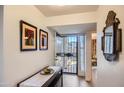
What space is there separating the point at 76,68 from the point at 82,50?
0.89m

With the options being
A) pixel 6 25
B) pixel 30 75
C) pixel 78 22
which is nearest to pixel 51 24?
pixel 78 22

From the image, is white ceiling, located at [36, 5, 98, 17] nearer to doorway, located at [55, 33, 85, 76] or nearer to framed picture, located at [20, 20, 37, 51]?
framed picture, located at [20, 20, 37, 51]

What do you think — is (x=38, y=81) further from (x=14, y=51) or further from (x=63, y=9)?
(x=63, y=9)

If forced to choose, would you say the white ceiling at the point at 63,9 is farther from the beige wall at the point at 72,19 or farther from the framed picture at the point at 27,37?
the framed picture at the point at 27,37

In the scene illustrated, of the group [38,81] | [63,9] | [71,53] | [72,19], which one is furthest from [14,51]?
[71,53]

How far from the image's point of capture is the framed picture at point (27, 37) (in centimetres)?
190

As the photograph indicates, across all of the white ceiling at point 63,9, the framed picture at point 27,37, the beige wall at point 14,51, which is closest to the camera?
the beige wall at point 14,51

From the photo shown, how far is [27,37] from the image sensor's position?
82.3 inches

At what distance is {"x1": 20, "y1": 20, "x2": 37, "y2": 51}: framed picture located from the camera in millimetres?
1899

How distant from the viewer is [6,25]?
1.53m

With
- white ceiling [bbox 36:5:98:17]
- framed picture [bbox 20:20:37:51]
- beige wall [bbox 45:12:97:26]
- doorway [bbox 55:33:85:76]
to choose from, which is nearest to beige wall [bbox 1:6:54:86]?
framed picture [bbox 20:20:37:51]

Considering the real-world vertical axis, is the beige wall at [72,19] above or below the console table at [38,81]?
above

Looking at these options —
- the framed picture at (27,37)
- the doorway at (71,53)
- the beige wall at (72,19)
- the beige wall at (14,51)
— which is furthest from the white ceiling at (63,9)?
the doorway at (71,53)
